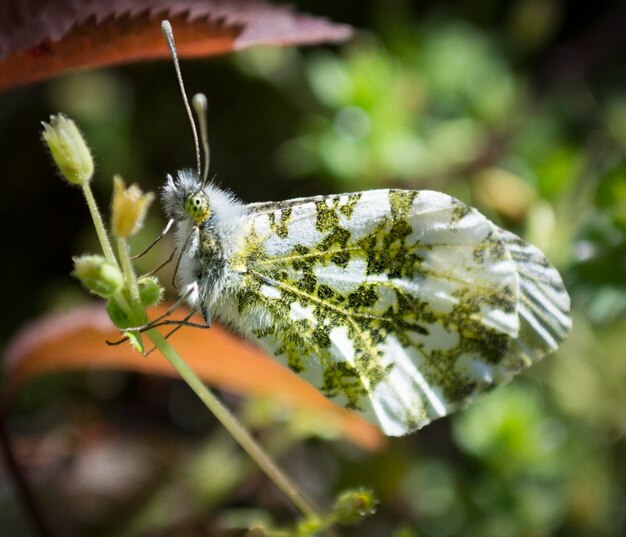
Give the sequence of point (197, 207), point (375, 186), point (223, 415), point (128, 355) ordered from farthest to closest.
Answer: point (375, 186) → point (128, 355) → point (197, 207) → point (223, 415)

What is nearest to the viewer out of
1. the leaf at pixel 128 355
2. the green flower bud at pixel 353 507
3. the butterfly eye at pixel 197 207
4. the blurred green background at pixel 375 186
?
the green flower bud at pixel 353 507

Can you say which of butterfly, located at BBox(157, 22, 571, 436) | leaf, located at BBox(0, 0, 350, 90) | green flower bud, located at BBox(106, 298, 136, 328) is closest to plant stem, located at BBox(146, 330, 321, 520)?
green flower bud, located at BBox(106, 298, 136, 328)

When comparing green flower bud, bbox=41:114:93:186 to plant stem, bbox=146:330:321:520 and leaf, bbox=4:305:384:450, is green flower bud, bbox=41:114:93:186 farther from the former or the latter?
leaf, bbox=4:305:384:450

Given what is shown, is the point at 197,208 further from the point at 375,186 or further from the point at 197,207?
the point at 375,186

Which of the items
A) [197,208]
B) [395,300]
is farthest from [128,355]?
[395,300]

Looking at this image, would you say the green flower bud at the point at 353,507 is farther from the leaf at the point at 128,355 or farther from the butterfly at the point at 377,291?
the leaf at the point at 128,355

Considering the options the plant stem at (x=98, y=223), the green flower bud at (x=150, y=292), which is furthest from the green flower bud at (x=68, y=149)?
the green flower bud at (x=150, y=292)
